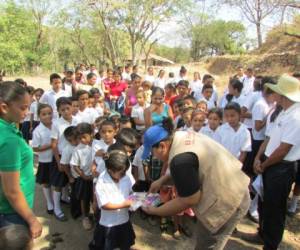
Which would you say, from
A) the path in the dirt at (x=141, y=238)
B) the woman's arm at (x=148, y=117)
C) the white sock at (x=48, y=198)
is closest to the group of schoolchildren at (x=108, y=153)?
the white sock at (x=48, y=198)

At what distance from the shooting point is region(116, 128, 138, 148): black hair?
3.75 meters

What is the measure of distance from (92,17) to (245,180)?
2977cm

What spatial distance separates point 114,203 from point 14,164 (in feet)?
3.87

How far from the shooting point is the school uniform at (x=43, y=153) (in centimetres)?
422

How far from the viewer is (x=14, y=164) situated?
6.55 feet

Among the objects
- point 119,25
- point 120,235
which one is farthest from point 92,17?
point 120,235

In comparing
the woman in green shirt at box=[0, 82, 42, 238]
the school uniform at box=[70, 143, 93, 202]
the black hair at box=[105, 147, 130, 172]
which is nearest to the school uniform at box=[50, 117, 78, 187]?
A: the school uniform at box=[70, 143, 93, 202]

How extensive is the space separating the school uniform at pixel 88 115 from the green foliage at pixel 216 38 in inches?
1587

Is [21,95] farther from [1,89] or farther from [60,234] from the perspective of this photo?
[60,234]

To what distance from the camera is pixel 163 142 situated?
83.9 inches

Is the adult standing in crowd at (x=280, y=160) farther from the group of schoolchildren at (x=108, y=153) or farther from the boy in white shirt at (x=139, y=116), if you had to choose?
the boy in white shirt at (x=139, y=116)

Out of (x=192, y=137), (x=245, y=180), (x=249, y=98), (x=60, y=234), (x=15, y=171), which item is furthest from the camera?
(x=249, y=98)

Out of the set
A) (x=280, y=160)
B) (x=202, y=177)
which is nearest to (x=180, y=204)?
(x=202, y=177)

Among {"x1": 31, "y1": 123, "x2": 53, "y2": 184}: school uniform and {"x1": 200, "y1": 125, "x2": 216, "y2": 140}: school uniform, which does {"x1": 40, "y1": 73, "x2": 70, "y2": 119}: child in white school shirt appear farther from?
{"x1": 200, "y1": 125, "x2": 216, "y2": 140}: school uniform
